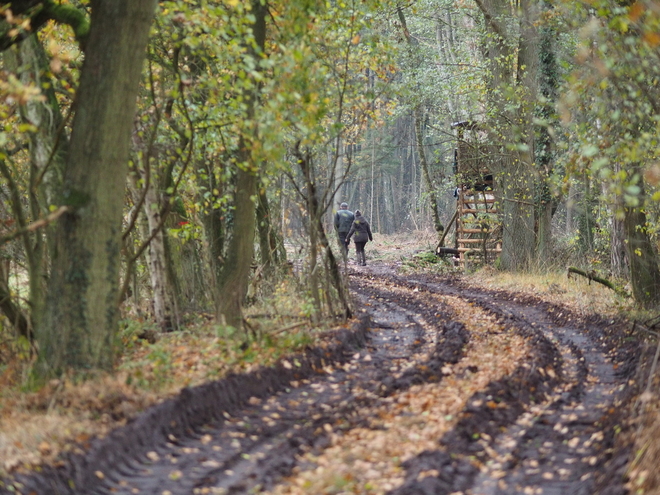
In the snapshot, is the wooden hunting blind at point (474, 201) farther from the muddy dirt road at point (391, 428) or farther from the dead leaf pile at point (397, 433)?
the dead leaf pile at point (397, 433)

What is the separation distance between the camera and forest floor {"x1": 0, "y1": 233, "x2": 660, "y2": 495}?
5.33 m

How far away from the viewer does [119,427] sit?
5.98 m

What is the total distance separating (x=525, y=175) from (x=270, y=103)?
43.2 feet

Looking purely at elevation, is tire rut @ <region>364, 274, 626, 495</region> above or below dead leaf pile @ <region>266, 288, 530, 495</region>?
below

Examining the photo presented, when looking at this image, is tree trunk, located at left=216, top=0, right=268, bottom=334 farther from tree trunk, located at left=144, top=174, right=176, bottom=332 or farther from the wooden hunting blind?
the wooden hunting blind

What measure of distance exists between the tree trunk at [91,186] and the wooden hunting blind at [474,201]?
14.2m

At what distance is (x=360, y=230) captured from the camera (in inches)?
954

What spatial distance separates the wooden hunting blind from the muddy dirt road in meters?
11.2

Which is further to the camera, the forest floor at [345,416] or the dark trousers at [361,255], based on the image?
the dark trousers at [361,255]

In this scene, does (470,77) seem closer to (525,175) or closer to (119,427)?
(525,175)

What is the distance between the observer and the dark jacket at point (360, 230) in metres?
23.7

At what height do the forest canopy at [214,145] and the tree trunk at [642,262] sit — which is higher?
the forest canopy at [214,145]

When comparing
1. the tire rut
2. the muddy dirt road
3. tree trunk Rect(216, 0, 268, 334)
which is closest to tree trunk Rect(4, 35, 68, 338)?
tree trunk Rect(216, 0, 268, 334)

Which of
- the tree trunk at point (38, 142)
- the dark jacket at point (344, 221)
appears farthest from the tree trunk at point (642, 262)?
the dark jacket at point (344, 221)
